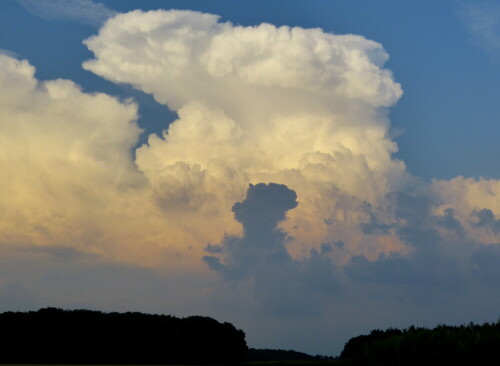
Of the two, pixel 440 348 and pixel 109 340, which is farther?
pixel 109 340

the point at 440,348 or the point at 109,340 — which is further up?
the point at 109,340

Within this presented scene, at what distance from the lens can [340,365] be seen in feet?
184

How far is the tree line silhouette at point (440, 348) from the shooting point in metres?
42.8

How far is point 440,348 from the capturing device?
44.3 meters

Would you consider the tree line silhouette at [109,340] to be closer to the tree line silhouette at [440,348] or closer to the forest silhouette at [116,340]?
the forest silhouette at [116,340]

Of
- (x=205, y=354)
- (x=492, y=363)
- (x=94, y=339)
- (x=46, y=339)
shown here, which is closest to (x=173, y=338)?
(x=205, y=354)

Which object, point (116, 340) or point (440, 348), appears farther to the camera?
point (116, 340)

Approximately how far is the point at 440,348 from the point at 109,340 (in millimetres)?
48670

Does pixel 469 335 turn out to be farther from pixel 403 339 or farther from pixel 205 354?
pixel 205 354

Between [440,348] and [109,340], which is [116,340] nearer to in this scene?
[109,340]

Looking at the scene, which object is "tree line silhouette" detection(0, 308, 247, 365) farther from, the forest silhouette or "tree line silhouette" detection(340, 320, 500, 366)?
"tree line silhouette" detection(340, 320, 500, 366)

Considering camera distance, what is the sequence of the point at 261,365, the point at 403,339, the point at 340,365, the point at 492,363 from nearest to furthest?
the point at 492,363 → the point at 403,339 → the point at 340,365 → the point at 261,365

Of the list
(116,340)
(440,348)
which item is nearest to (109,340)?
(116,340)

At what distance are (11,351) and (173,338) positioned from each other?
18.7 metres
